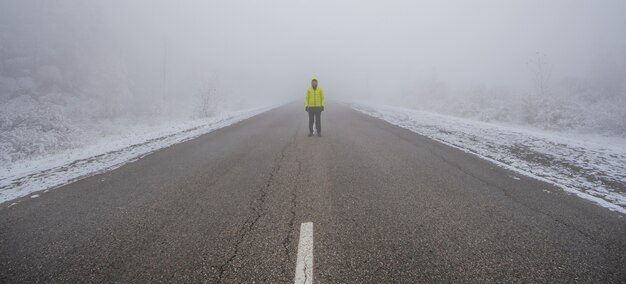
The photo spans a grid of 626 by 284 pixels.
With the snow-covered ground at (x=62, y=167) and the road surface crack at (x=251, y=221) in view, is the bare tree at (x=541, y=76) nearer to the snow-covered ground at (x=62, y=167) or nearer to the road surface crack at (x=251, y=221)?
the road surface crack at (x=251, y=221)

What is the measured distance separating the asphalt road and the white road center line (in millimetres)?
63

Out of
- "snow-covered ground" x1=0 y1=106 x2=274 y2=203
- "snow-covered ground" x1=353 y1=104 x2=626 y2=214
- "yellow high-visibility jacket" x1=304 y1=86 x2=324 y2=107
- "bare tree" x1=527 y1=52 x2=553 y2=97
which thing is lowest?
"snow-covered ground" x1=0 y1=106 x2=274 y2=203

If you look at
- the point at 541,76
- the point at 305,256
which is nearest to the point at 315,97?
the point at 305,256

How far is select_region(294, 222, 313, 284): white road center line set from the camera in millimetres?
1944

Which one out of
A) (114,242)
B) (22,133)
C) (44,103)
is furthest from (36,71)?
(114,242)

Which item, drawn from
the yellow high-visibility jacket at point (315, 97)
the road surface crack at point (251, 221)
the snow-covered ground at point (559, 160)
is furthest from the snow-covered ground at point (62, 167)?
the snow-covered ground at point (559, 160)

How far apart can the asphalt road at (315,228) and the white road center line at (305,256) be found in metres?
0.06

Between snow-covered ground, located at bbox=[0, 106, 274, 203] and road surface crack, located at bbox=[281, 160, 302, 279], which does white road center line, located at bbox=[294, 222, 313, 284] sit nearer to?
road surface crack, located at bbox=[281, 160, 302, 279]

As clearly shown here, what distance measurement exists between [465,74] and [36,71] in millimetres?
103785

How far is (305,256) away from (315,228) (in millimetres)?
483

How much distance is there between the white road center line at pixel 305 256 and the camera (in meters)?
1.94

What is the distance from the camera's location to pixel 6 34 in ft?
100

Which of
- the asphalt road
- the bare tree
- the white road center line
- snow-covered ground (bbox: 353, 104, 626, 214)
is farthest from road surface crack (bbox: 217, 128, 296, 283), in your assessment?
the bare tree

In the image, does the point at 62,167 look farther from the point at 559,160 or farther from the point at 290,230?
the point at 559,160
